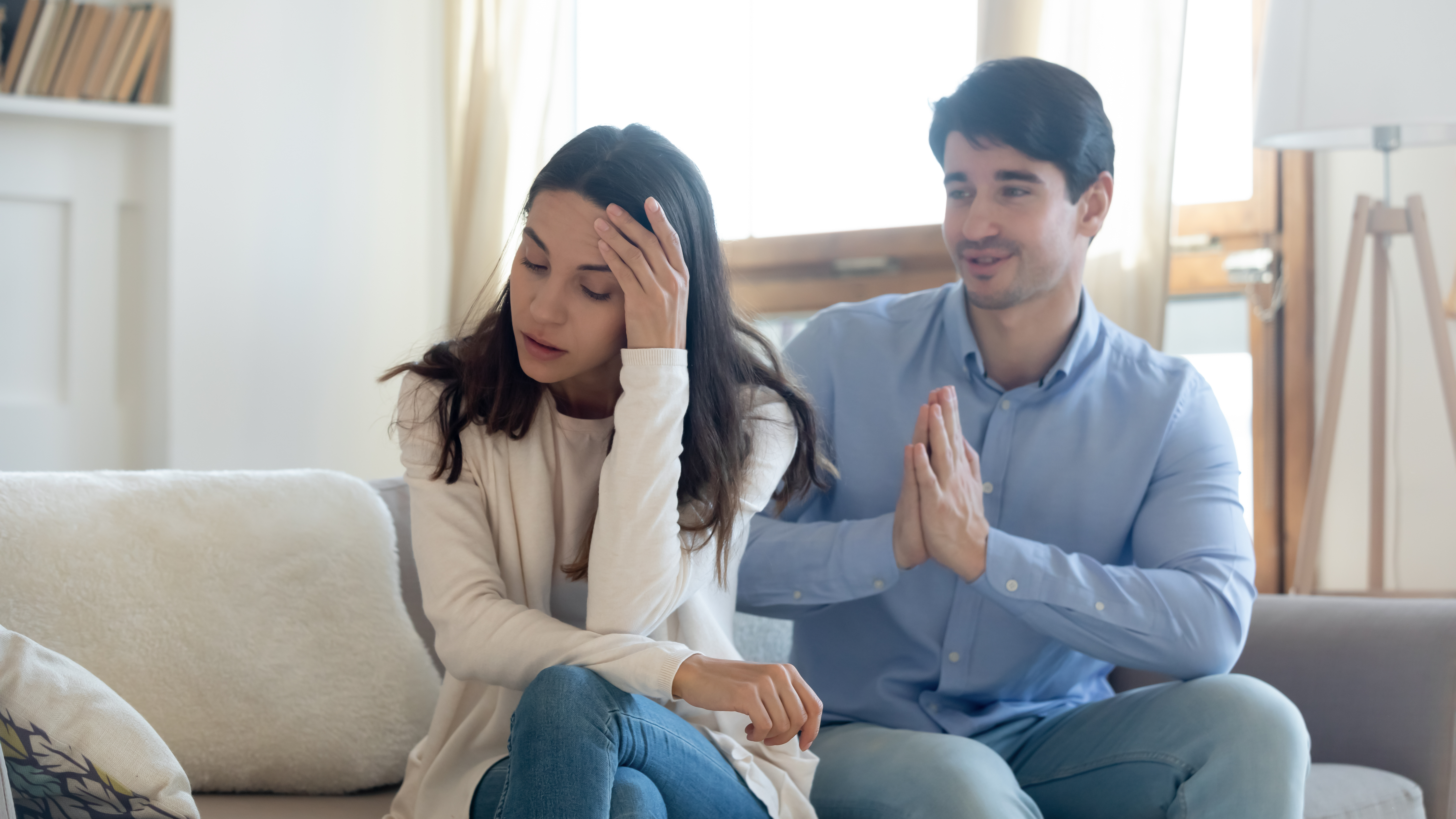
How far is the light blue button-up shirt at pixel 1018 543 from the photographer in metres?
1.42

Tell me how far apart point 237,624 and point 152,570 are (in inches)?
4.4

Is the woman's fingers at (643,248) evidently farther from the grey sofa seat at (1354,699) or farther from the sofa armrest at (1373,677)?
the sofa armrest at (1373,677)

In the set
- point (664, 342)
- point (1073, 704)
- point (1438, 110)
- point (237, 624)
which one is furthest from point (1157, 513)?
point (237, 624)

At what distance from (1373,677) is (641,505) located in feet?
3.02

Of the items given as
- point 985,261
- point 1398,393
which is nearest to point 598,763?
point 985,261

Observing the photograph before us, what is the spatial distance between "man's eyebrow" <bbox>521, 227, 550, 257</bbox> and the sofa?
54 centimetres

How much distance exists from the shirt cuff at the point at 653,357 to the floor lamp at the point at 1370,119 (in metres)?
1.30

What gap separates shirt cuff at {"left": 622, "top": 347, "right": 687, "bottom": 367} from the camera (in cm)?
125

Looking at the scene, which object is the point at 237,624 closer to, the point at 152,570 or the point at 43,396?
the point at 152,570

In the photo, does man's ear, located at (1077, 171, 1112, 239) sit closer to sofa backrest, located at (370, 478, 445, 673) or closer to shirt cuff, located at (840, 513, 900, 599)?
shirt cuff, located at (840, 513, 900, 599)

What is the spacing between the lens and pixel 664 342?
126 centimetres

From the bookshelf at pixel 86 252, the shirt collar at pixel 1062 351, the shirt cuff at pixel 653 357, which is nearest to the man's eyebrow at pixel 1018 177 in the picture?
the shirt collar at pixel 1062 351

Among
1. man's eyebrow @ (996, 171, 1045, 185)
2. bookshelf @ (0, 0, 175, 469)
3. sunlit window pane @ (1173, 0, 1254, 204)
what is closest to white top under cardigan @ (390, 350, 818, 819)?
man's eyebrow @ (996, 171, 1045, 185)

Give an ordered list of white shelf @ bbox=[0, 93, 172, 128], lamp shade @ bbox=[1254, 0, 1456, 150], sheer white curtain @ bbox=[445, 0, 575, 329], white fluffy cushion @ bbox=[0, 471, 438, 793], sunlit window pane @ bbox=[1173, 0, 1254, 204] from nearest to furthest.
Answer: white fluffy cushion @ bbox=[0, 471, 438, 793]
lamp shade @ bbox=[1254, 0, 1456, 150]
sunlit window pane @ bbox=[1173, 0, 1254, 204]
white shelf @ bbox=[0, 93, 172, 128]
sheer white curtain @ bbox=[445, 0, 575, 329]
